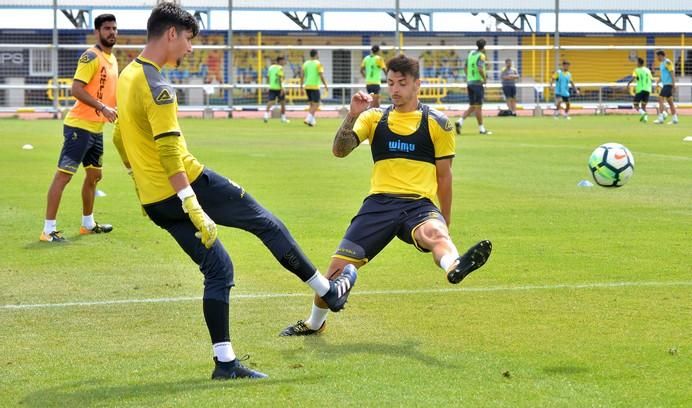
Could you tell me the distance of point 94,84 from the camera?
11.9 metres

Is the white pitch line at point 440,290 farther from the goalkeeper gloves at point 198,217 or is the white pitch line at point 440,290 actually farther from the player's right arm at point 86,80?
the player's right arm at point 86,80

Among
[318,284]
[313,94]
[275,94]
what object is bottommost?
[318,284]

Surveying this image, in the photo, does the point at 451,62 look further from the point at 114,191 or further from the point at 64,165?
the point at 64,165

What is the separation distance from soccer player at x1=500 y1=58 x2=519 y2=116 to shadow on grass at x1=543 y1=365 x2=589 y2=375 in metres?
32.4

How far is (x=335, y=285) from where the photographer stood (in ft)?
22.8

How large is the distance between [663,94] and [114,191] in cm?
2220

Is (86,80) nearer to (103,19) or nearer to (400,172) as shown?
(103,19)

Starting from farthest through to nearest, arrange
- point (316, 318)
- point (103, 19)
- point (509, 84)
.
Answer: point (509, 84), point (103, 19), point (316, 318)

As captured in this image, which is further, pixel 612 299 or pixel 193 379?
pixel 612 299

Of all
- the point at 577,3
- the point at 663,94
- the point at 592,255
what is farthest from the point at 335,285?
the point at 577,3

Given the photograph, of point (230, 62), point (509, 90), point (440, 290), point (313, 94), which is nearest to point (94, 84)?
point (440, 290)

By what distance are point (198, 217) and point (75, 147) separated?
6.21 m

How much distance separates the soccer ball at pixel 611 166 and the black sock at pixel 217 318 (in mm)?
5734

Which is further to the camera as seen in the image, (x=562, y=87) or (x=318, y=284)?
(x=562, y=87)
